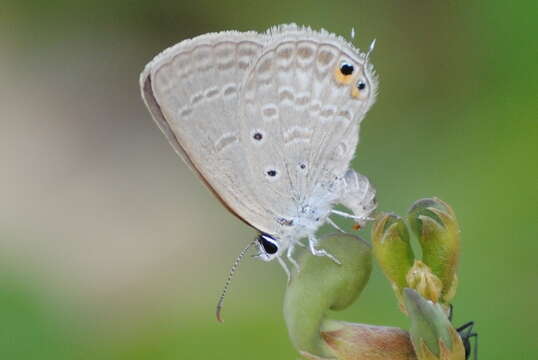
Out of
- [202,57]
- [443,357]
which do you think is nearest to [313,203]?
[202,57]

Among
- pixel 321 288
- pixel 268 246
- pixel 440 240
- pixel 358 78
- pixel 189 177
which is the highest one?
pixel 358 78

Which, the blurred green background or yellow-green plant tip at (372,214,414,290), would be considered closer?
yellow-green plant tip at (372,214,414,290)

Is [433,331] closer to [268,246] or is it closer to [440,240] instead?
[440,240]

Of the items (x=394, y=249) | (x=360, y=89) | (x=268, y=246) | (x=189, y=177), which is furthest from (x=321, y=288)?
(x=189, y=177)

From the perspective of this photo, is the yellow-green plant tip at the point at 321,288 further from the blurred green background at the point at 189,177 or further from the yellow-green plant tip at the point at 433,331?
the blurred green background at the point at 189,177

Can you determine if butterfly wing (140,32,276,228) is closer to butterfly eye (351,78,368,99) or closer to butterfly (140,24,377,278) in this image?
butterfly (140,24,377,278)

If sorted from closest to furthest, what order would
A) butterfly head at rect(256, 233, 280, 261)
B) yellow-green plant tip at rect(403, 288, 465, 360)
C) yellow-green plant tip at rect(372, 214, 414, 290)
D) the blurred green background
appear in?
yellow-green plant tip at rect(403, 288, 465, 360), yellow-green plant tip at rect(372, 214, 414, 290), butterfly head at rect(256, 233, 280, 261), the blurred green background

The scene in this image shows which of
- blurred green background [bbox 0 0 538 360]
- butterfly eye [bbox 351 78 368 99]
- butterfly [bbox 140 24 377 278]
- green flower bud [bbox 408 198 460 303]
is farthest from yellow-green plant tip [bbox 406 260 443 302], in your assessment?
blurred green background [bbox 0 0 538 360]
